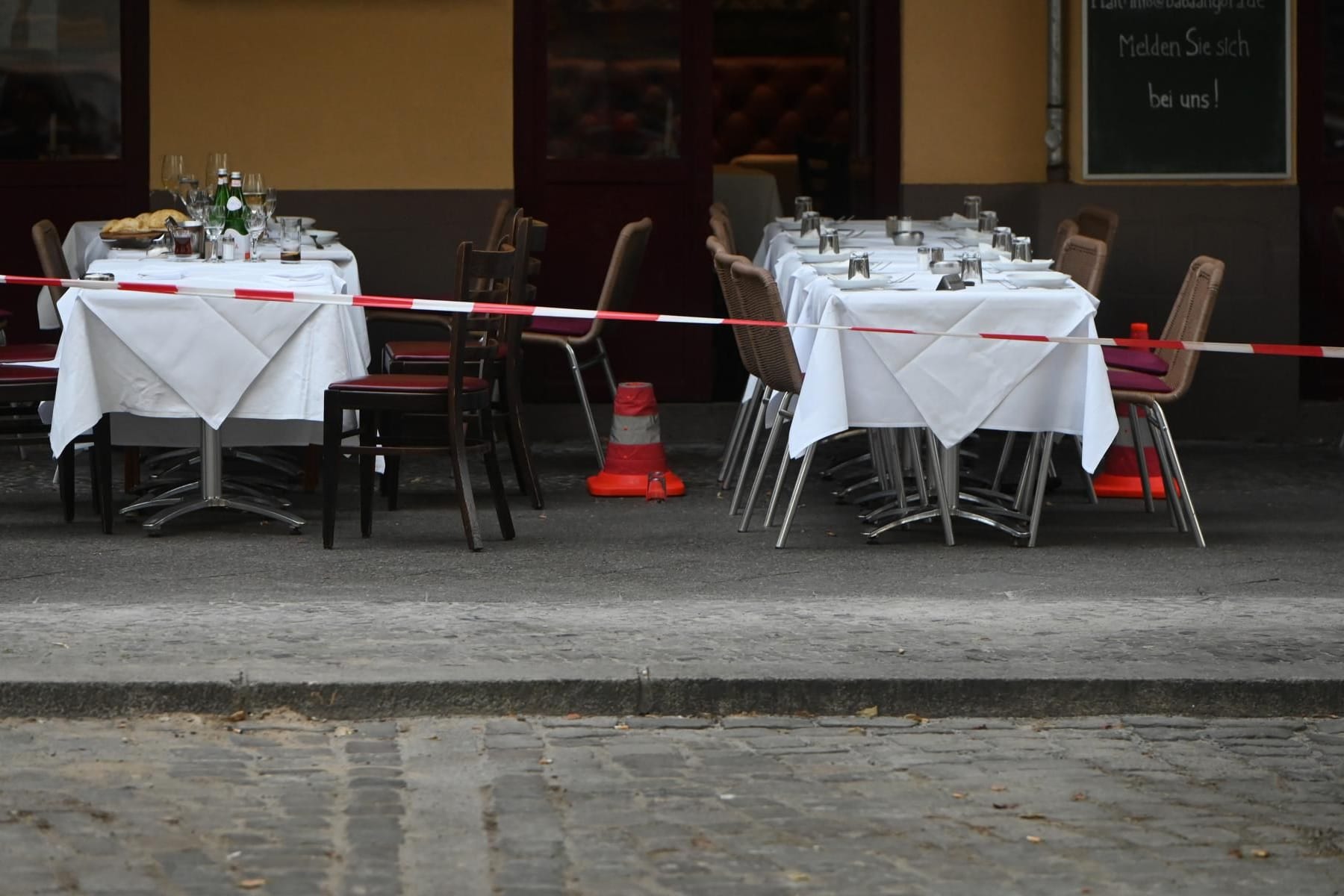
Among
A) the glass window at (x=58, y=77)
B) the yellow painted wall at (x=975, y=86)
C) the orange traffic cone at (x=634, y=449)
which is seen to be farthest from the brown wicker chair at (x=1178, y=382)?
the glass window at (x=58, y=77)

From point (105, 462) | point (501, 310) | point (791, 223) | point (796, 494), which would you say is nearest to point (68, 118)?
point (105, 462)

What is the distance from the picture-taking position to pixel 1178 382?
7.93 m

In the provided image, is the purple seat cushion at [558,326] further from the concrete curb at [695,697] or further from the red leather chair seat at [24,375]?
the concrete curb at [695,697]

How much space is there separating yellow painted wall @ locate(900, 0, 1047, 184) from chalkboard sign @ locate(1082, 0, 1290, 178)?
1.20 feet

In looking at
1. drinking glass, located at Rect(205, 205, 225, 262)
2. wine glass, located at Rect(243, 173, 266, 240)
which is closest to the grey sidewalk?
drinking glass, located at Rect(205, 205, 225, 262)

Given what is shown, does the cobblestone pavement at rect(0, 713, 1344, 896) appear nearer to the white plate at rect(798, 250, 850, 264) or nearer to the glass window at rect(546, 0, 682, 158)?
the white plate at rect(798, 250, 850, 264)

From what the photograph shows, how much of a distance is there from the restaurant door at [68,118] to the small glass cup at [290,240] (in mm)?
1310

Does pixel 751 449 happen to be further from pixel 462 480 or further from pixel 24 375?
pixel 24 375

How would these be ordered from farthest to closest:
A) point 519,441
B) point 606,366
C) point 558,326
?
point 606,366, point 558,326, point 519,441

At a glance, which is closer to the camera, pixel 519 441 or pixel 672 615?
pixel 672 615

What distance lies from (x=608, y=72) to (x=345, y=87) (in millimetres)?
1314

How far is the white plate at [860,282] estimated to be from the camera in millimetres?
7668

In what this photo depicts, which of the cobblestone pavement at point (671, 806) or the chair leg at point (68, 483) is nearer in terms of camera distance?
the cobblestone pavement at point (671, 806)

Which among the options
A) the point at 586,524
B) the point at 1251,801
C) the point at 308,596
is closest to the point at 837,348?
the point at 586,524
